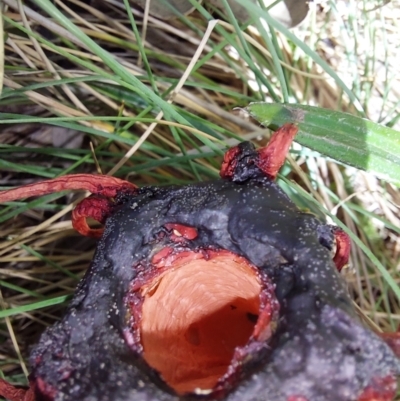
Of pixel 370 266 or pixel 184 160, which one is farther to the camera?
pixel 370 266

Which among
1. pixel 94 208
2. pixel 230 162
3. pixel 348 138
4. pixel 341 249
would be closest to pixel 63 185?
pixel 94 208

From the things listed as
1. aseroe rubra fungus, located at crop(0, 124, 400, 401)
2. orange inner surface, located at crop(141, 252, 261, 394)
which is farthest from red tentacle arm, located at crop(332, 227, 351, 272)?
orange inner surface, located at crop(141, 252, 261, 394)

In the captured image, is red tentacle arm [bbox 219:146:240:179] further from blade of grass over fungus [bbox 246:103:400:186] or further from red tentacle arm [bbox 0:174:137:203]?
blade of grass over fungus [bbox 246:103:400:186]

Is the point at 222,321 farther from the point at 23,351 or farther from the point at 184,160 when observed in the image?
the point at 23,351

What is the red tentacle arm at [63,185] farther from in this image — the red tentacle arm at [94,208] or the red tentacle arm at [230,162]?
the red tentacle arm at [230,162]

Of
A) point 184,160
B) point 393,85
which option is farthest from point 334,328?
point 393,85

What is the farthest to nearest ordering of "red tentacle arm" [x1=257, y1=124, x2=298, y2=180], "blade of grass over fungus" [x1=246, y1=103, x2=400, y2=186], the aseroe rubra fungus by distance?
"blade of grass over fungus" [x1=246, y1=103, x2=400, y2=186]
"red tentacle arm" [x1=257, y1=124, x2=298, y2=180]
the aseroe rubra fungus

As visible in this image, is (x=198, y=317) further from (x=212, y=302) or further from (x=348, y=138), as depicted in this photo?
(x=348, y=138)
